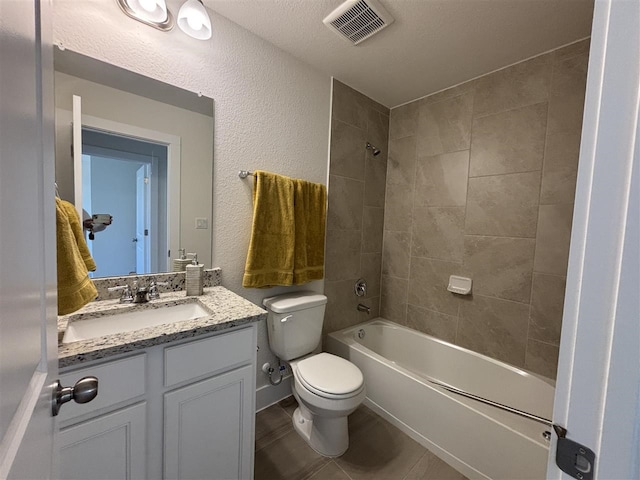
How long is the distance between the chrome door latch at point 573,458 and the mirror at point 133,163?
1.53 m

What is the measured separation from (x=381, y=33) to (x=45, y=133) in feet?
5.55

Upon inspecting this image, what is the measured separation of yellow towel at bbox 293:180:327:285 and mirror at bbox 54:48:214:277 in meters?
0.57

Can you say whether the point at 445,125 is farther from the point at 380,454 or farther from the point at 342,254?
the point at 380,454

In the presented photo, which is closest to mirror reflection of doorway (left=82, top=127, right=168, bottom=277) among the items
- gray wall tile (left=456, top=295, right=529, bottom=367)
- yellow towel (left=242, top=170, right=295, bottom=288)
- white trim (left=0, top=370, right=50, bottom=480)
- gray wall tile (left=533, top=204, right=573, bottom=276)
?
yellow towel (left=242, top=170, right=295, bottom=288)

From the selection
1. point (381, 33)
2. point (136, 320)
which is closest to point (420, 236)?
point (381, 33)

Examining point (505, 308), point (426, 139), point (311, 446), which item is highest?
point (426, 139)

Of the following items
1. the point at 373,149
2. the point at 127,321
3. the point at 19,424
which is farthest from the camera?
the point at 373,149

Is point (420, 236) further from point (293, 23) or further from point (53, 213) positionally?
point (53, 213)

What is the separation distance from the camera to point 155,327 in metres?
0.96

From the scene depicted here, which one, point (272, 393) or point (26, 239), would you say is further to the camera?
point (272, 393)

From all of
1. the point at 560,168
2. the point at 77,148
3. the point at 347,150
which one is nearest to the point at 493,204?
the point at 560,168

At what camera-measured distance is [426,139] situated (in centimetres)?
220

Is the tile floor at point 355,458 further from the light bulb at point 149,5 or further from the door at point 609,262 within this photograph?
the light bulb at point 149,5

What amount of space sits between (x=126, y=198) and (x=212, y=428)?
43.6 inches
